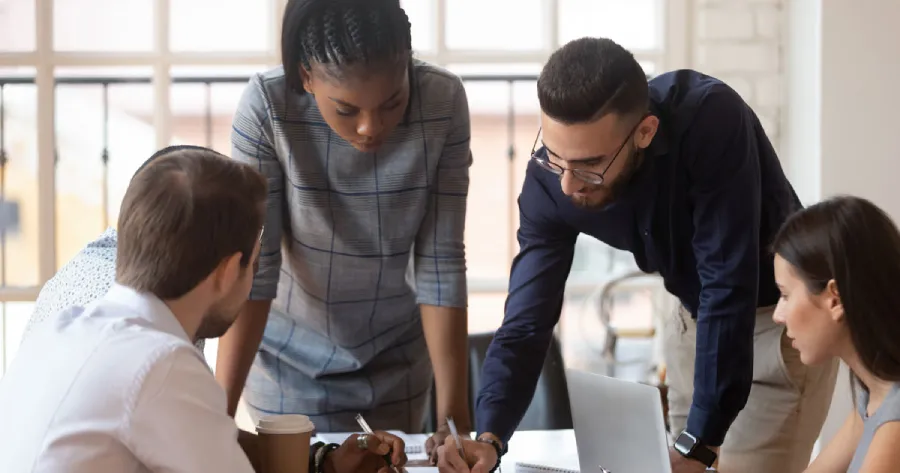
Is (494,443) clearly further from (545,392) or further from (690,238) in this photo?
(545,392)

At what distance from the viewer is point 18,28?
2.99 meters

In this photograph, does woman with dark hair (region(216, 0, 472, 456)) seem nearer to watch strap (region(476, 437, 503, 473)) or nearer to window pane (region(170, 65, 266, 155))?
watch strap (region(476, 437, 503, 473))

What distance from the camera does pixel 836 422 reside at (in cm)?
296

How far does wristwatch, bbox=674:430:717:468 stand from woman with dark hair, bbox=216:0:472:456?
42cm

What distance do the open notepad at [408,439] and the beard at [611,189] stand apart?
1.61 feet

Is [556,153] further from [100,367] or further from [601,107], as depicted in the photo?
[100,367]

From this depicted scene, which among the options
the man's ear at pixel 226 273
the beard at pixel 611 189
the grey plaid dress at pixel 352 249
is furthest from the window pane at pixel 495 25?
the man's ear at pixel 226 273

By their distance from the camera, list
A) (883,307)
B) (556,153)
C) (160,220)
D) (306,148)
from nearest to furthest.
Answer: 1. (160,220)
2. (883,307)
3. (556,153)
4. (306,148)

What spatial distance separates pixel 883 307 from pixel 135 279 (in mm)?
981

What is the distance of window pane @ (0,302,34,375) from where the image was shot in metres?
3.08

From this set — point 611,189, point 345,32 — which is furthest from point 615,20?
point 345,32

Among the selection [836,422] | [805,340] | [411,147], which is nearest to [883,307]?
[805,340]

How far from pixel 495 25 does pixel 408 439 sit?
1667 millimetres

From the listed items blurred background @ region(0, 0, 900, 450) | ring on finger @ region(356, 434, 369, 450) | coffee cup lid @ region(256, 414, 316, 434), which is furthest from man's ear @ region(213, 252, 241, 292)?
blurred background @ region(0, 0, 900, 450)
